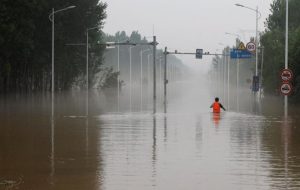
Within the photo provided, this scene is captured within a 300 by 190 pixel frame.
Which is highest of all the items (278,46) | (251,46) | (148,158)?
(278,46)

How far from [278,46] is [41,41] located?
2575 centimetres

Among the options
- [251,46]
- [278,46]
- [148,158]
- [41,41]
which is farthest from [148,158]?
[278,46]

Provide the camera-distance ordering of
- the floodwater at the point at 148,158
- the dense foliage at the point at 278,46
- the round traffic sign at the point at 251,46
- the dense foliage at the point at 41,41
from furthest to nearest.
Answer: the round traffic sign at the point at 251,46, the dense foliage at the point at 41,41, the dense foliage at the point at 278,46, the floodwater at the point at 148,158

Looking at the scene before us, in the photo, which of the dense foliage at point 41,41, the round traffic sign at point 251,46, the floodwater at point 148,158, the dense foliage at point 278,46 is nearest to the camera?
the floodwater at point 148,158

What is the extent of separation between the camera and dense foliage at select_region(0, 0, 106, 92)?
194 feet

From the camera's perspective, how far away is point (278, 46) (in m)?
75.9

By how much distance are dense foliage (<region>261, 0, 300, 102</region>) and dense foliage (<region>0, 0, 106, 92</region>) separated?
21258 millimetres

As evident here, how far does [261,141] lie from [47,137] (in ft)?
24.2

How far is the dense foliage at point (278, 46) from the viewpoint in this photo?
192 ft

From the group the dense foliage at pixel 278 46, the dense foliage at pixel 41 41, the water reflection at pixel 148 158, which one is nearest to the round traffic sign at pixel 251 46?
the dense foliage at pixel 278 46

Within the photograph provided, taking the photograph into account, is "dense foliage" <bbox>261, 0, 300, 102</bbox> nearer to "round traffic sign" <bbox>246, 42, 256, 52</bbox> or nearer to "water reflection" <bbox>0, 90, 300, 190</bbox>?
"round traffic sign" <bbox>246, 42, 256, 52</bbox>

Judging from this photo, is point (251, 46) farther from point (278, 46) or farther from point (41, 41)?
point (41, 41)

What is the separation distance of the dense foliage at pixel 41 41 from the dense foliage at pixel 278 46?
69.7 feet

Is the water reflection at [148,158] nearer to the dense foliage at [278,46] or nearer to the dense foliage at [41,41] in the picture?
the dense foliage at [278,46]
